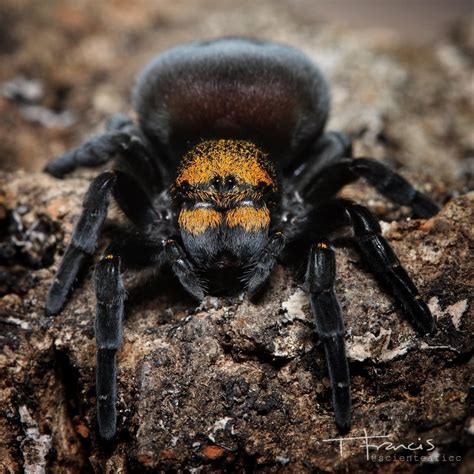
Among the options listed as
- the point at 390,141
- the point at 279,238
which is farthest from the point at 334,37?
the point at 279,238

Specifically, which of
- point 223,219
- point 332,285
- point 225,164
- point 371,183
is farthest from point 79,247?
point 371,183

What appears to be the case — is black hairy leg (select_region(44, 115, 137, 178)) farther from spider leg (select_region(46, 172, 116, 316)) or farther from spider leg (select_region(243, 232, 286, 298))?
spider leg (select_region(243, 232, 286, 298))

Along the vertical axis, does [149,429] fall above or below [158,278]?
below

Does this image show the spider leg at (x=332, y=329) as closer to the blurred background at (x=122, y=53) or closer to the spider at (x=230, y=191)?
the spider at (x=230, y=191)

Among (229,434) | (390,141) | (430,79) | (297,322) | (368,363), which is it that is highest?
(430,79)

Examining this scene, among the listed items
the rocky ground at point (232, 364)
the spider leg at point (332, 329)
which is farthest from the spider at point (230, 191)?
the rocky ground at point (232, 364)

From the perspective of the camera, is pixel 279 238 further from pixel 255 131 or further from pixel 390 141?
pixel 390 141

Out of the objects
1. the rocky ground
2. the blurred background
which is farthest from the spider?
the blurred background
